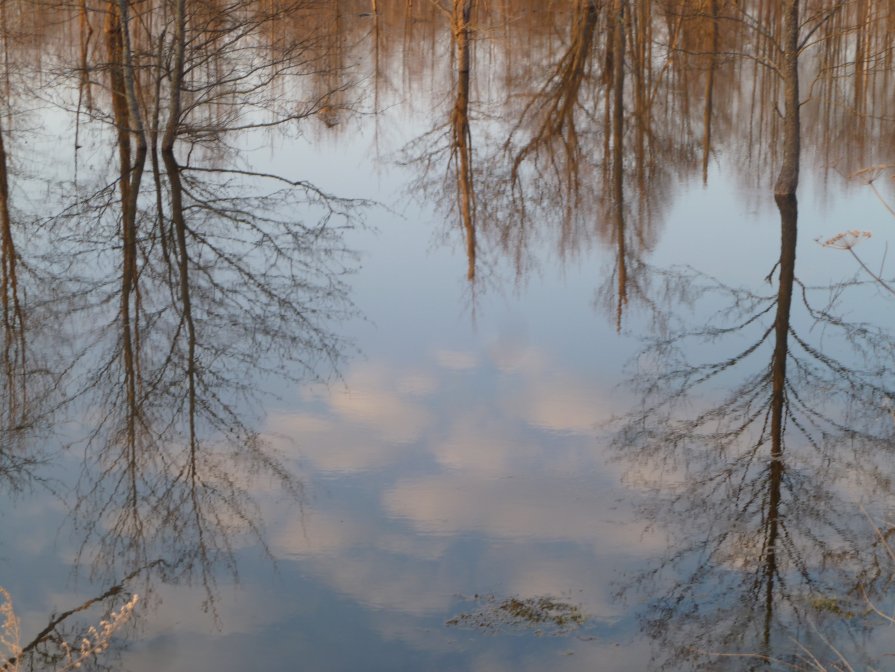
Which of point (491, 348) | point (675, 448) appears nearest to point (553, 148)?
point (491, 348)

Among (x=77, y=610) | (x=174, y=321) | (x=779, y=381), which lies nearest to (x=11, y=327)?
(x=174, y=321)

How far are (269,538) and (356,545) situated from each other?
490 mm

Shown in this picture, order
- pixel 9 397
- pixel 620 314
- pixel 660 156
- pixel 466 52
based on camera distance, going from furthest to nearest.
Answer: pixel 466 52 → pixel 660 156 → pixel 620 314 → pixel 9 397

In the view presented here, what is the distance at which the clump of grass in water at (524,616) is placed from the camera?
16.7 ft

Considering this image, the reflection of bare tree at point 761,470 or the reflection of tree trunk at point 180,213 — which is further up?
the reflection of tree trunk at point 180,213

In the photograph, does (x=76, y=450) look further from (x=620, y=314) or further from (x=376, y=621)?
(x=620, y=314)

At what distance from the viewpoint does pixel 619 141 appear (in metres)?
17.5

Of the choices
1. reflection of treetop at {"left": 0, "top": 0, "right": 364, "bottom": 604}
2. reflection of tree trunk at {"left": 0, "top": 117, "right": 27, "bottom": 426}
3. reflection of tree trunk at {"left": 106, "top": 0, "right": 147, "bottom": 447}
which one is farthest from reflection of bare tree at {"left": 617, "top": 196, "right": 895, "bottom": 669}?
reflection of tree trunk at {"left": 0, "top": 117, "right": 27, "bottom": 426}

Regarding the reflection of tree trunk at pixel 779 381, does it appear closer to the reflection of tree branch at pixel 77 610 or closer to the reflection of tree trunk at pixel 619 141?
the reflection of tree trunk at pixel 619 141

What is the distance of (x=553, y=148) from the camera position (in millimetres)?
17406

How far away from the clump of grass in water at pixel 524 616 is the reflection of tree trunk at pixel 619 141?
483 cm

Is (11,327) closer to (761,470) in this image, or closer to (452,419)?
(452,419)

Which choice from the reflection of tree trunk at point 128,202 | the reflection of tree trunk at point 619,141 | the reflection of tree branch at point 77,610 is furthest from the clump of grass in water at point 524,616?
the reflection of tree trunk at point 619,141

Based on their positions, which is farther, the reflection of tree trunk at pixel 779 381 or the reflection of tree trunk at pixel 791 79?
the reflection of tree trunk at pixel 791 79
